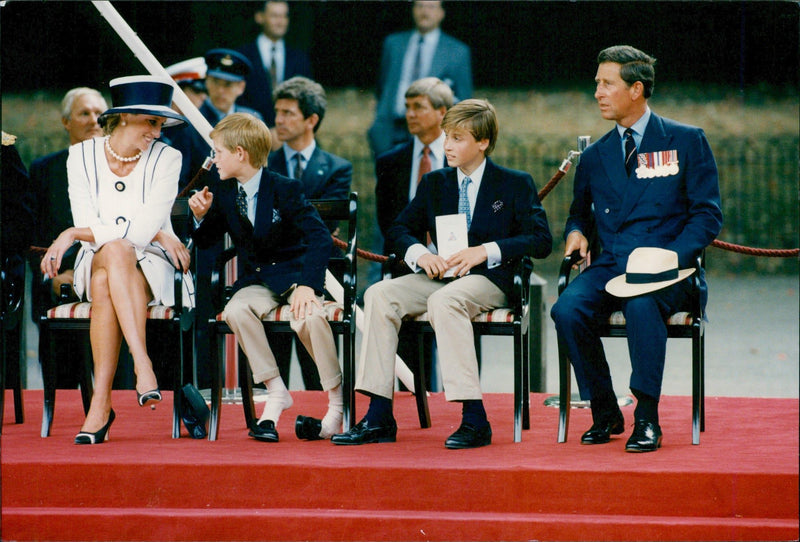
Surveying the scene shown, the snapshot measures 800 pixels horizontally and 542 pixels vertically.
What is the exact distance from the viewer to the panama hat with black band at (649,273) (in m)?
4.14

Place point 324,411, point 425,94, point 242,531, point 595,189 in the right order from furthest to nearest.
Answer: point 425,94 → point 324,411 → point 595,189 → point 242,531

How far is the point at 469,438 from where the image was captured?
4168 millimetres

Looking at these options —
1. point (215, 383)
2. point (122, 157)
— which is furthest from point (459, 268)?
point (122, 157)

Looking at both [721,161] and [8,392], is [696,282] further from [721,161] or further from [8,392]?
[721,161]

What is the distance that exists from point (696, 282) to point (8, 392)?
10.1 feet

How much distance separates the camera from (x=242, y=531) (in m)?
3.76

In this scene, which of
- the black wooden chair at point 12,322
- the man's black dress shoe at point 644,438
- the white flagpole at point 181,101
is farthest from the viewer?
the white flagpole at point 181,101

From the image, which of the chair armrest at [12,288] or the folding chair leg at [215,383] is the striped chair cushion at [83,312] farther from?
the chair armrest at [12,288]

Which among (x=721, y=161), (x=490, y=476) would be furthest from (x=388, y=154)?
(x=721, y=161)

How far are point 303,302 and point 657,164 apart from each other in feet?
4.84

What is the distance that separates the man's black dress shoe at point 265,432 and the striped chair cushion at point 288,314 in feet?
1.32

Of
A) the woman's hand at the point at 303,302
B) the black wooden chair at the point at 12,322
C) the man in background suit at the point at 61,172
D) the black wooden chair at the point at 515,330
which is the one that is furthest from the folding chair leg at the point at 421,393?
the man in background suit at the point at 61,172

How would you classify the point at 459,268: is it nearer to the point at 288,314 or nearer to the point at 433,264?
the point at 433,264

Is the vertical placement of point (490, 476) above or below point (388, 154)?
below
